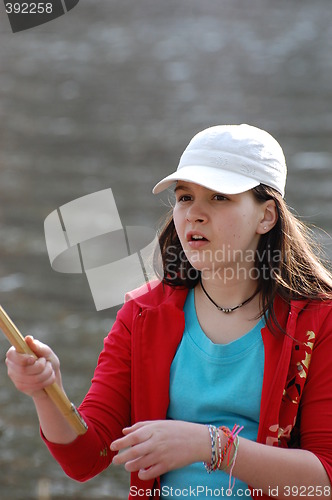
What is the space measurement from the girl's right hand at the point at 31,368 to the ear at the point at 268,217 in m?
0.54

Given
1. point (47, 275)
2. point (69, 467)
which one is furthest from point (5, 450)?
point (69, 467)

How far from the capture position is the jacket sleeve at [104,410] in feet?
4.83

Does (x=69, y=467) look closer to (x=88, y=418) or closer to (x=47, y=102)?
(x=88, y=418)

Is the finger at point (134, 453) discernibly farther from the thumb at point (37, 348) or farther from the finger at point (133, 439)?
the thumb at point (37, 348)

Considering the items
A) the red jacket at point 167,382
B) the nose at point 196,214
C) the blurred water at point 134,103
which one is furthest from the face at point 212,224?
the blurred water at point 134,103

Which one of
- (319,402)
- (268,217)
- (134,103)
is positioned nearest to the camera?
(319,402)

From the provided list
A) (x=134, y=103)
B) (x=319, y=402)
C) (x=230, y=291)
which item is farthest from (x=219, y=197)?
(x=134, y=103)

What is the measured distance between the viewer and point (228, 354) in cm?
153

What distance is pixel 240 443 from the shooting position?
4.52ft

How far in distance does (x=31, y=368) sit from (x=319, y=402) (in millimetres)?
588

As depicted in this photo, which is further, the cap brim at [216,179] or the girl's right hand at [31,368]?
→ the cap brim at [216,179]

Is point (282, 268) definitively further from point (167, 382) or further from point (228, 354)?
point (167, 382)

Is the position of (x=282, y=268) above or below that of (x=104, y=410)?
above

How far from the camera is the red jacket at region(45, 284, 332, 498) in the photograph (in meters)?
1.46
